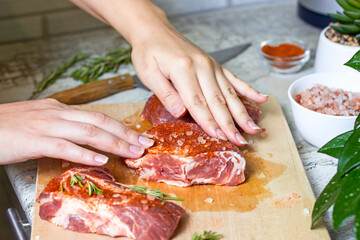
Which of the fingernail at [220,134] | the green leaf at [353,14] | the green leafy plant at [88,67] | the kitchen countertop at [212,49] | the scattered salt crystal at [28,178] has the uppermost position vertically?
the green leaf at [353,14]

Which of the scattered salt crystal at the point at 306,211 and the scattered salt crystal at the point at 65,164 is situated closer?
the scattered salt crystal at the point at 306,211

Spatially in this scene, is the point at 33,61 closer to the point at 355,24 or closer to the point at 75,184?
the point at 75,184

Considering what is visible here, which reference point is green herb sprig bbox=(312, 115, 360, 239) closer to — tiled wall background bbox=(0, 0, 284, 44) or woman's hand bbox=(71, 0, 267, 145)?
woman's hand bbox=(71, 0, 267, 145)

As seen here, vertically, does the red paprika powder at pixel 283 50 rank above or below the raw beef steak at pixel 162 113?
below

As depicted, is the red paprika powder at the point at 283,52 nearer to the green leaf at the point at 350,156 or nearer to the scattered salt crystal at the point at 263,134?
the scattered salt crystal at the point at 263,134

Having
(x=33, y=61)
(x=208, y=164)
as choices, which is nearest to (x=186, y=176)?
(x=208, y=164)

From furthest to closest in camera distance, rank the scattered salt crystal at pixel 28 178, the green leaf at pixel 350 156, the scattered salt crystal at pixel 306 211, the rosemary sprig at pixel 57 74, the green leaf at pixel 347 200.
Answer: the rosemary sprig at pixel 57 74, the scattered salt crystal at pixel 28 178, the scattered salt crystal at pixel 306 211, the green leaf at pixel 350 156, the green leaf at pixel 347 200

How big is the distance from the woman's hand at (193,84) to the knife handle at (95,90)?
11.3 inches

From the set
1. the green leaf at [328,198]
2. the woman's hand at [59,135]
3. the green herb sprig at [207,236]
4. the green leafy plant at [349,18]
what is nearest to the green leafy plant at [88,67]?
the woman's hand at [59,135]

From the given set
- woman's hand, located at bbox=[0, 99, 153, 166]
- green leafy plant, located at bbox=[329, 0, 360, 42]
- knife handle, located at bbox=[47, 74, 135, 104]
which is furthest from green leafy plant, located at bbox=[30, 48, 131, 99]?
green leafy plant, located at bbox=[329, 0, 360, 42]

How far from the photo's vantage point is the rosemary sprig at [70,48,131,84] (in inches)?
85.1

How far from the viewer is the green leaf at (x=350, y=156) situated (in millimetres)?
1110

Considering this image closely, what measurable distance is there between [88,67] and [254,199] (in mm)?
1149

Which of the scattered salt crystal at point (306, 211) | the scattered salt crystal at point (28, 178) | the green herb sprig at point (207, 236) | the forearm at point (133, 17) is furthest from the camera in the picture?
the forearm at point (133, 17)
